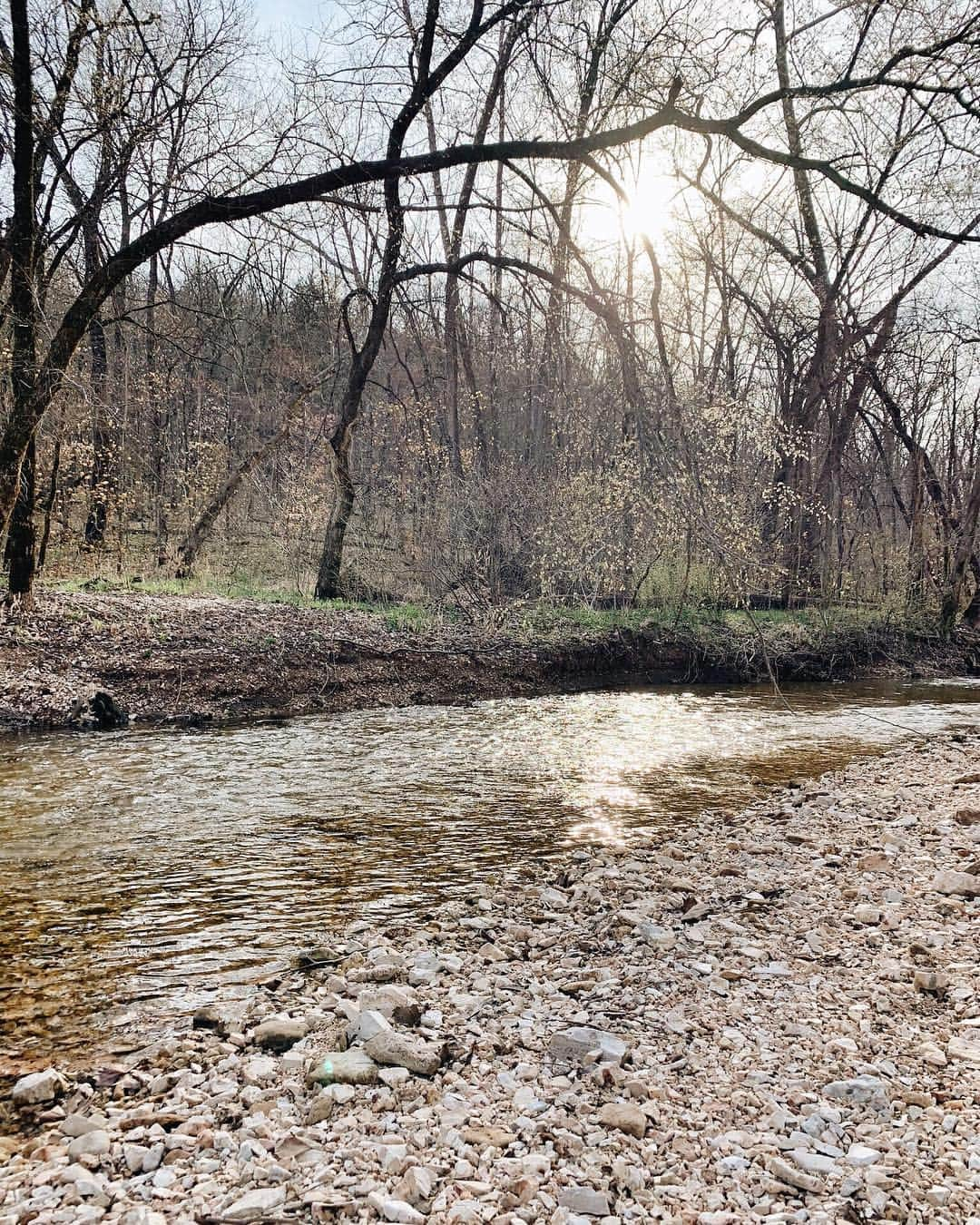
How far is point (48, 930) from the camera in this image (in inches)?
154

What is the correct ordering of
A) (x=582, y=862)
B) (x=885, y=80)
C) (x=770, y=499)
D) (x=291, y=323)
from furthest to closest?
(x=770, y=499), (x=291, y=323), (x=885, y=80), (x=582, y=862)

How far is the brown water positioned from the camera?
142 inches

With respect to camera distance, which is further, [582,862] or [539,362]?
[539,362]

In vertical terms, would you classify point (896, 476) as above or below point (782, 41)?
below

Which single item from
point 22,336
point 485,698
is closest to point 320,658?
point 485,698

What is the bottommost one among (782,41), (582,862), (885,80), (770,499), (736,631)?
(582,862)

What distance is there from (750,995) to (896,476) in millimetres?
20638

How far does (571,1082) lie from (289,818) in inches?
146

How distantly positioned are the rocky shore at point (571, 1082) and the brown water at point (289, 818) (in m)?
0.50

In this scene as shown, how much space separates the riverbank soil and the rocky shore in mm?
5639

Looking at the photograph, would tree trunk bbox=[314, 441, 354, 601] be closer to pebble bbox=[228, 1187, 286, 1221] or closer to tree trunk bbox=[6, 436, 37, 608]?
tree trunk bbox=[6, 436, 37, 608]

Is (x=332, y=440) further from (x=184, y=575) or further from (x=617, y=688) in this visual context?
(x=617, y=688)

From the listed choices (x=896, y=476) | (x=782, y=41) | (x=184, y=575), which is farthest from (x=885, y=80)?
(x=896, y=476)

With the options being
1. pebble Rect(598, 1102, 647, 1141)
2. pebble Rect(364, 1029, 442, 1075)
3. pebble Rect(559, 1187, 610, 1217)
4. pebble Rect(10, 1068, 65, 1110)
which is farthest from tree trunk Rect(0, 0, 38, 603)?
pebble Rect(559, 1187, 610, 1217)
